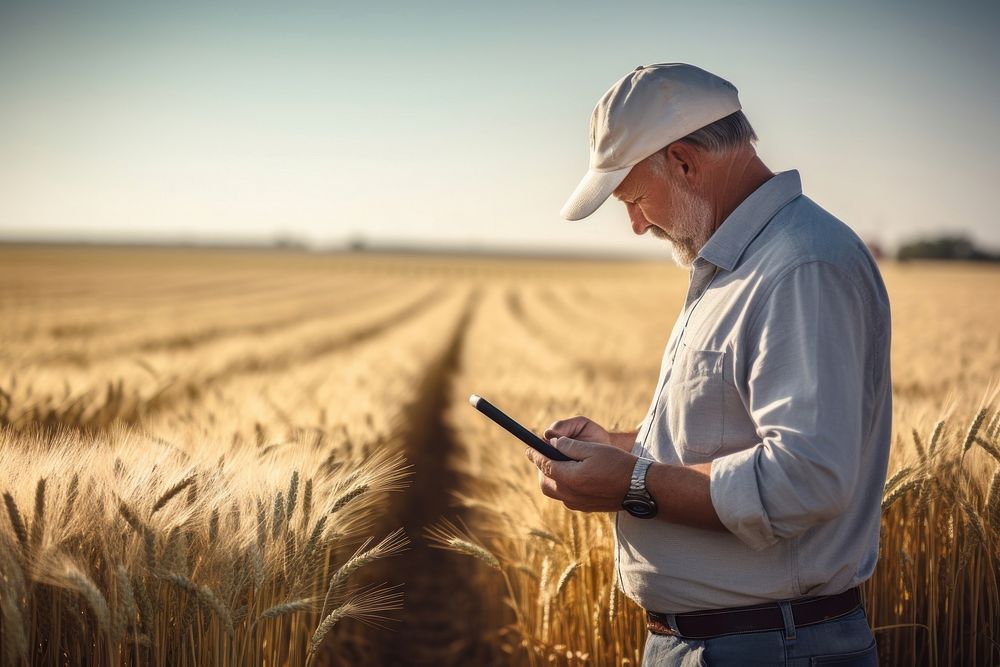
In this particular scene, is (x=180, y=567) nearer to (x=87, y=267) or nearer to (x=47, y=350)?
(x=47, y=350)

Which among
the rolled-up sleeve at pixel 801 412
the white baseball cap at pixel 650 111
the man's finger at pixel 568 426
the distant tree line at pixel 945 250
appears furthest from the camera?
the distant tree line at pixel 945 250

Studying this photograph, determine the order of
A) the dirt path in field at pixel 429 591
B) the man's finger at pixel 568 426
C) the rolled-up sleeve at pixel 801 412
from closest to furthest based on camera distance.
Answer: the rolled-up sleeve at pixel 801 412, the man's finger at pixel 568 426, the dirt path in field at pixel 429 591

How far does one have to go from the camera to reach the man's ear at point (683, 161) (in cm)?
158

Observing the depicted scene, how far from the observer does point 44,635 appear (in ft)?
5.77

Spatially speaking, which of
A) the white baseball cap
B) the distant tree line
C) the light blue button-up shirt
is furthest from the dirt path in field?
the distant tree line

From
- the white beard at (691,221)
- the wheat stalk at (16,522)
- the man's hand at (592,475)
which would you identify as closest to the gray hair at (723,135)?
the white beard at (691,221)

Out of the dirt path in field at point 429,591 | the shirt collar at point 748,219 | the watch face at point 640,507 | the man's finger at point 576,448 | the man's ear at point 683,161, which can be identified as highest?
the man's ear at point 683,161

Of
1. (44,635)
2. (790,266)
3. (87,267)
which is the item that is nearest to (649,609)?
(790,266)

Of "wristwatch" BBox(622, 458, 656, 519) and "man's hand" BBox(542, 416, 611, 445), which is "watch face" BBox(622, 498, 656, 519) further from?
"man's hand" BBox(542, 416, 611, 445)

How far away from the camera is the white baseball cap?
153cm

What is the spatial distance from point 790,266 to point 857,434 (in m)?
0.33

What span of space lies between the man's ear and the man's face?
0.01m

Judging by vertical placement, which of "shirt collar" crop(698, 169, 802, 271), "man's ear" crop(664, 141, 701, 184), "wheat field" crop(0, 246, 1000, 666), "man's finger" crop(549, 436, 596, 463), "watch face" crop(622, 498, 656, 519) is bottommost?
"wheat field" crop(0, 246, 1000, 666)

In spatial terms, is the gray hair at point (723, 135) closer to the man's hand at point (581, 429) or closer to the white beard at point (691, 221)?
the white beard at point (691, 221)
